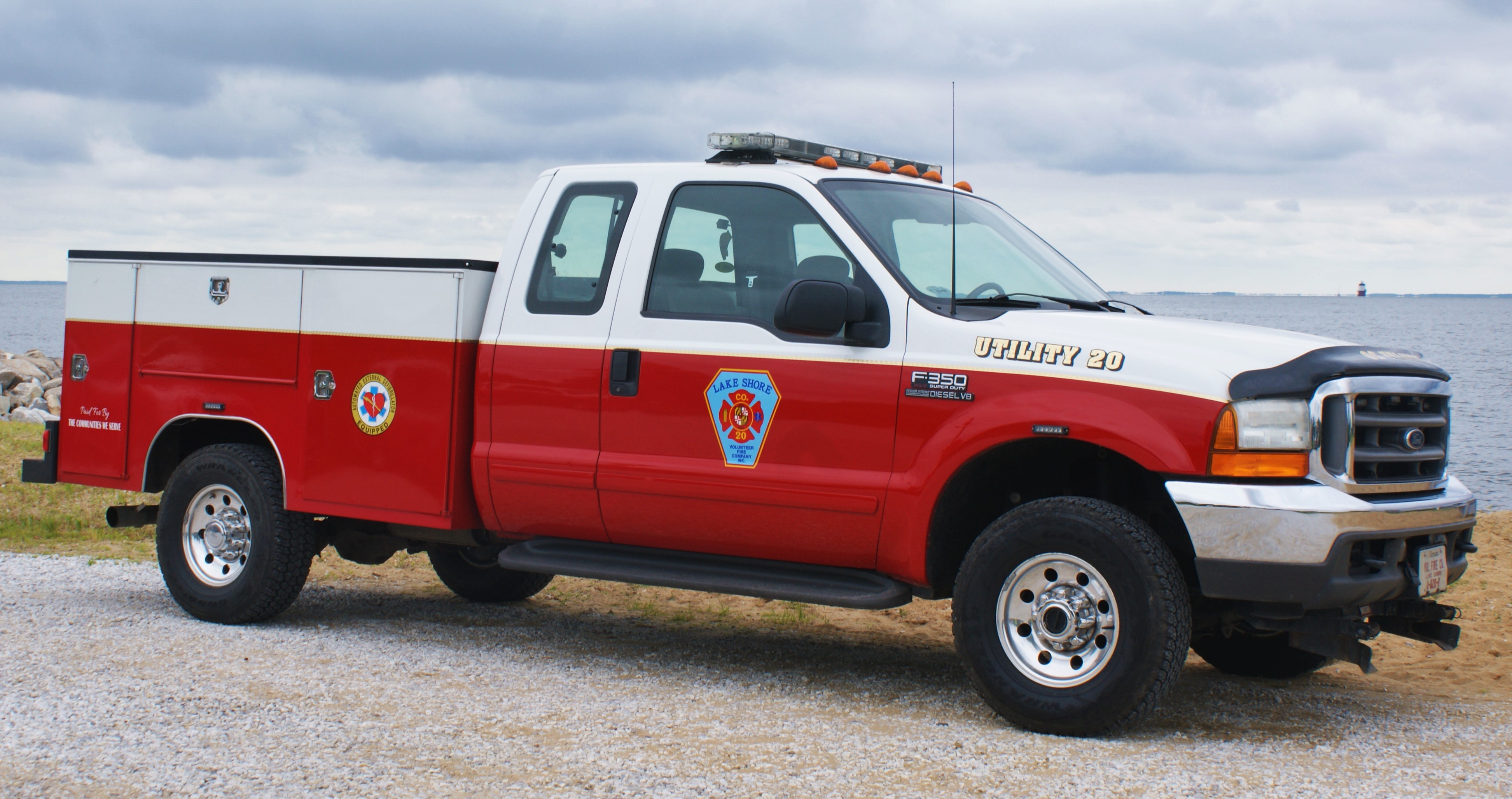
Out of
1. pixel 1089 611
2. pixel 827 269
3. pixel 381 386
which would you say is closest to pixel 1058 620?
pixel 1089 611

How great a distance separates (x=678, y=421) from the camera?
5727 mm

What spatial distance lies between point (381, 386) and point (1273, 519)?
3959 mm

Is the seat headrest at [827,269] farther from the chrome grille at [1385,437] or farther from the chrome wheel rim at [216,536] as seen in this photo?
the chrome wheel rim at [216,536]

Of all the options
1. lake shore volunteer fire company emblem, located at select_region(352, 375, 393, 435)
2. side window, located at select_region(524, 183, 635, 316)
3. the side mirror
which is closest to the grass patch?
lake shore volunteer fire company emblem, located at select_region(352, 375, 393, 435)

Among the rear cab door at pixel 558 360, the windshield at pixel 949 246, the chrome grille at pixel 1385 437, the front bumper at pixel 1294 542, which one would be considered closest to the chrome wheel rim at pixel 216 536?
the rear cab door at pixel 558 360

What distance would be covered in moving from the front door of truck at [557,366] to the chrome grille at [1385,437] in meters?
2.91

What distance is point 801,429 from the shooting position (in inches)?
215

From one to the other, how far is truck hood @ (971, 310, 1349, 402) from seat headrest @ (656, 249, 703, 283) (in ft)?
4.27

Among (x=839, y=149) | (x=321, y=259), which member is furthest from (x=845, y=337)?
(x=321, y=259)

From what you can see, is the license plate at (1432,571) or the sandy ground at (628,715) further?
the license plate at (1432,571)

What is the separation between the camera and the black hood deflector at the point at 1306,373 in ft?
15.3

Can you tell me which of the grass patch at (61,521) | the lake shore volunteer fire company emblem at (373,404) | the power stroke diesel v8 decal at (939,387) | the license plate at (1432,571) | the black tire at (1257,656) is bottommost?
the grass patch at (61,521)

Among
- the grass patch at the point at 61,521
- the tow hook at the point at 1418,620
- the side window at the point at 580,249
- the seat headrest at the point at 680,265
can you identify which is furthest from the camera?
the grass patch at the point at 61,521

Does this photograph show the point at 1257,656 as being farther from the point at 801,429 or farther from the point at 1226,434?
the point at 801,429
